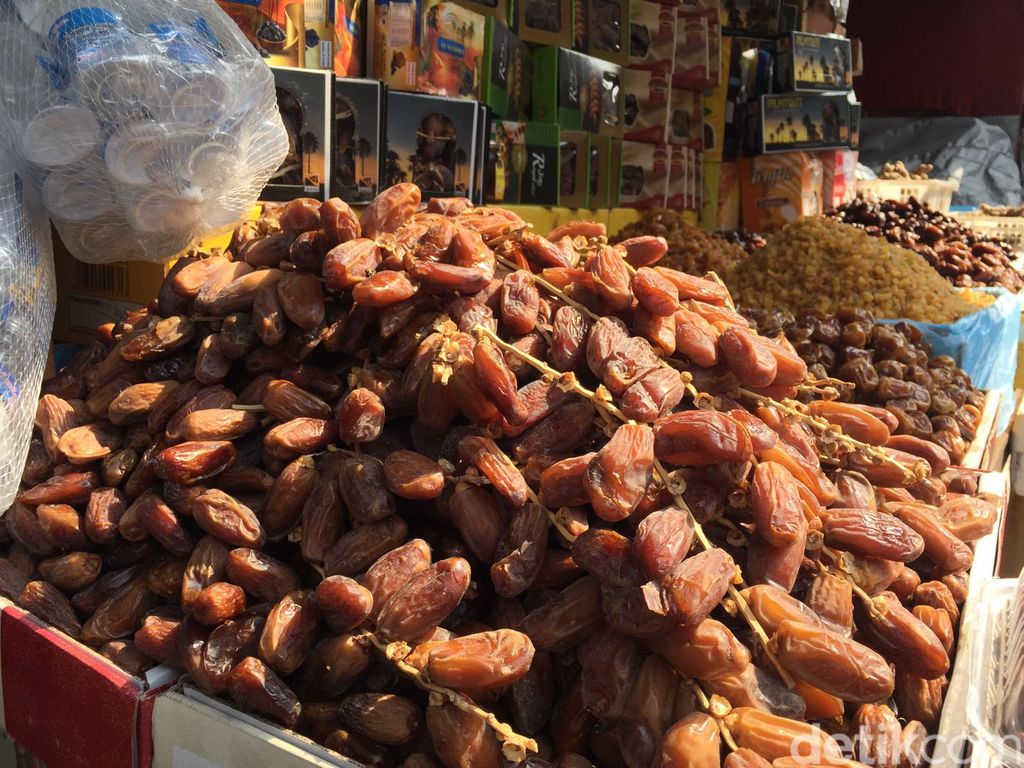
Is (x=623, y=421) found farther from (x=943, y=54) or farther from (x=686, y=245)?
(x=943, y=54)

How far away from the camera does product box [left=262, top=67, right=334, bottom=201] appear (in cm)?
198

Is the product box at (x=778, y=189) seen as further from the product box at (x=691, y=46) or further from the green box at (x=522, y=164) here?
the green box at (x=522, y=164)

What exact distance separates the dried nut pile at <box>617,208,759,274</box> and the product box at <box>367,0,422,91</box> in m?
1.37

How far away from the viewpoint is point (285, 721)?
0.94 meters

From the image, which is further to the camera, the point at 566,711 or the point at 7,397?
the point at 7,397

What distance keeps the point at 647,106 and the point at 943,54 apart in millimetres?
8606

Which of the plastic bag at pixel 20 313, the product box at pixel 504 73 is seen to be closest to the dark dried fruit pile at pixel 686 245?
the product box at pixel 504 73

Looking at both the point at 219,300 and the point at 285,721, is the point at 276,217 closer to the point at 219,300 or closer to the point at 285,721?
the point at 219,300

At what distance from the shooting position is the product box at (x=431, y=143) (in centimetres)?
255

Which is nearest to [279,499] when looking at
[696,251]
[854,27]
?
[696,251]

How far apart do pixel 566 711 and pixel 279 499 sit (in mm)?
461

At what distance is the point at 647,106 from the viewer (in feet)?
15.6

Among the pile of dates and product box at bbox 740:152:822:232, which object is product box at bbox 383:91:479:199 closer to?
the pile of dates

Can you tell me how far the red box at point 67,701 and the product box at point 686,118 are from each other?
470cm
